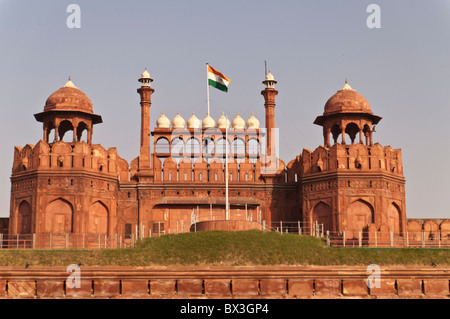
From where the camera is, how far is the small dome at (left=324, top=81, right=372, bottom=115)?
49.9 metres

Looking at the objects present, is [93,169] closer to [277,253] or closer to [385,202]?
[277,253]

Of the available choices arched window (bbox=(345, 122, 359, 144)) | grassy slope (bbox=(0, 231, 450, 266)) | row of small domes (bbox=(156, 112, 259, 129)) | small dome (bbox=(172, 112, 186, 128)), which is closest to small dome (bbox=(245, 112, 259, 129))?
row of small domes (bbox=(156, 112, 259, 129))

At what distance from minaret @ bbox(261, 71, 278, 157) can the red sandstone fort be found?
8 centimetres

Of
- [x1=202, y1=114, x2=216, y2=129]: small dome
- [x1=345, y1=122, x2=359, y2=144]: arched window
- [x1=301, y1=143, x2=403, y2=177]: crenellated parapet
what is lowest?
[x1=301, y1=143, x2=403, y2=177]: crenellated parapet

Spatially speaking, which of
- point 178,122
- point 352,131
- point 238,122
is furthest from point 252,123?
point 352,131

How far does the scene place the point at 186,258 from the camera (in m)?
35.4

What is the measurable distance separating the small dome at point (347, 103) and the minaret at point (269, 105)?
4.64 meters

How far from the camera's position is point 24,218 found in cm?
4628

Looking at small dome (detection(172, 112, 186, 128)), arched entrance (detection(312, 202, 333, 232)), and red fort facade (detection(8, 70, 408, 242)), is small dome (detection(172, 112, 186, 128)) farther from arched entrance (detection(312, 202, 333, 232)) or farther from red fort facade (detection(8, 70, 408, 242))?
arched entrance (detection(312, 202, 333, 232))

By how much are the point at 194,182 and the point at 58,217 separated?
10031 mm

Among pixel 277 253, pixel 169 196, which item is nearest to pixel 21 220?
pixel 169 196

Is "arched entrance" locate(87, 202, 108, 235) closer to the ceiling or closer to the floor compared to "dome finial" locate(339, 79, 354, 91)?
closer to the floor

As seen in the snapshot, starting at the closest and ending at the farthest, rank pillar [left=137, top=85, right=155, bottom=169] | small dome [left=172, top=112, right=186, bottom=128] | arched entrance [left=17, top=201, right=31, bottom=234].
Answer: arched entrance [left=17, top=201, right=31, bottom=234], pillar [left=137, top=85, right=155, bottom=169], small dome [left=172, top=112, right=186, bottom=128]
